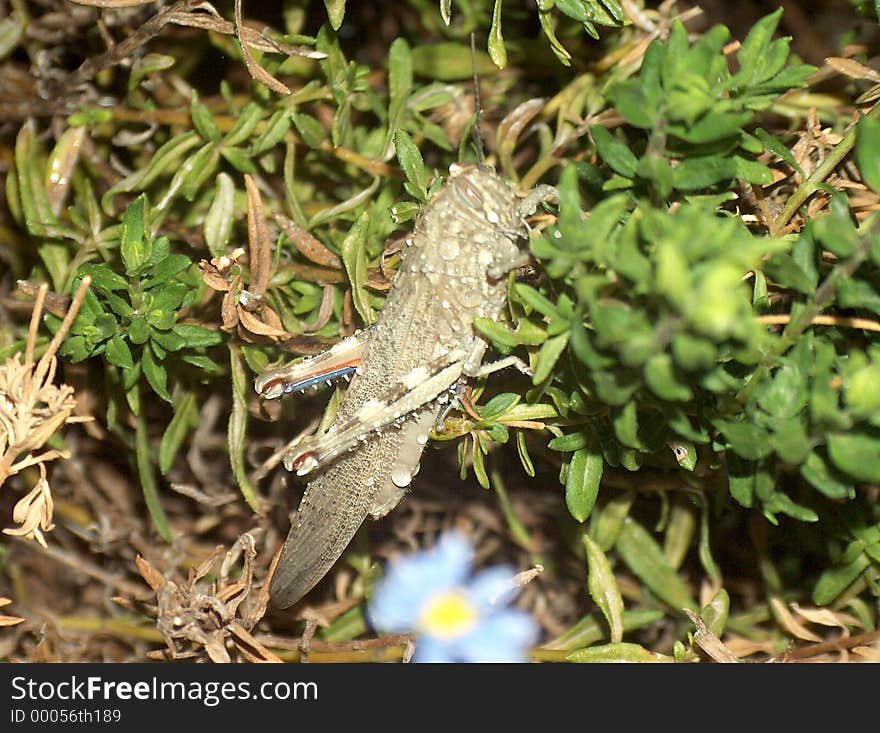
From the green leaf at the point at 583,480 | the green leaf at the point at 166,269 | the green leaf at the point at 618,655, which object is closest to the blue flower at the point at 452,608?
the green leaf at the point at 618,655

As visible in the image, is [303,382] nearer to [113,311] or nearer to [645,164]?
[113,311]

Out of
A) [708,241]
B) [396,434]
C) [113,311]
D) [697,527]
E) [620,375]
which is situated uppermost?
[708,241]

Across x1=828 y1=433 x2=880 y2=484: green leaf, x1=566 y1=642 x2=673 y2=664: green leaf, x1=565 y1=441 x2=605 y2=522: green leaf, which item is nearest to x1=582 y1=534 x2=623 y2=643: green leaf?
x1=566 y1=642 x2=673 y2=664: green leaf

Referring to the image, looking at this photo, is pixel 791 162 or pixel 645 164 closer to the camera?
pixel 645 164

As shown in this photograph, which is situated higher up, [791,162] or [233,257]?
[791,162]

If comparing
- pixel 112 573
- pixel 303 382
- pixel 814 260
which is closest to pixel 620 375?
pixel 814 260

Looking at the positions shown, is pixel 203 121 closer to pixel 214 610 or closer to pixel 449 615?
pixel 214 610
